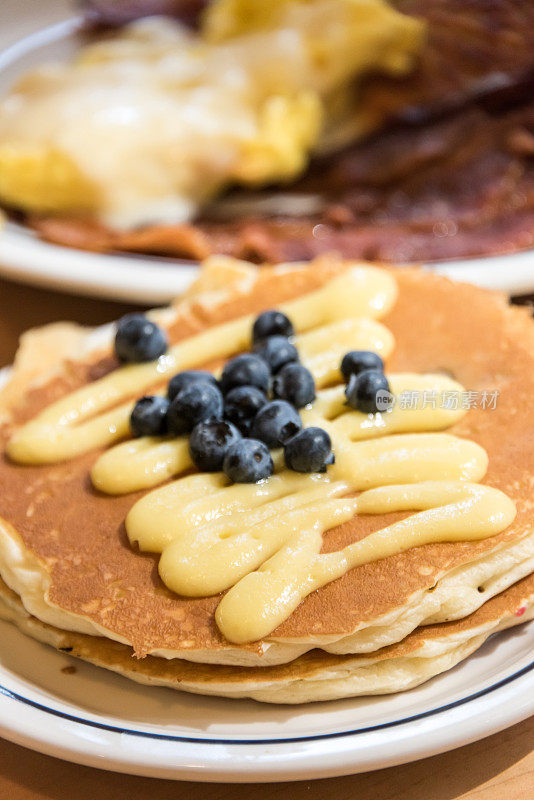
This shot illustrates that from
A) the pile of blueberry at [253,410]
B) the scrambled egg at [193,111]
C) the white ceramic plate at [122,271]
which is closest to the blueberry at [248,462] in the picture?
the pile of blueberry at [253,410]

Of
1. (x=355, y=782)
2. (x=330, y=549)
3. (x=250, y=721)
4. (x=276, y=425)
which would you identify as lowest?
(x=355, y=782)

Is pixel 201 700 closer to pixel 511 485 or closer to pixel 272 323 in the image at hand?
pixel 511 485

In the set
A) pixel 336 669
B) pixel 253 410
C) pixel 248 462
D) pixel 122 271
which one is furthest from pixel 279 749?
pixel 122 271

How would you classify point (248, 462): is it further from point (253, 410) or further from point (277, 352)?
point (277, 352)

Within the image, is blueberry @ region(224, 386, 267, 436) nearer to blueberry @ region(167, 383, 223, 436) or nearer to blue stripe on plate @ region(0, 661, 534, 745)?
blueberry @ region(167, 383, 223, 436)

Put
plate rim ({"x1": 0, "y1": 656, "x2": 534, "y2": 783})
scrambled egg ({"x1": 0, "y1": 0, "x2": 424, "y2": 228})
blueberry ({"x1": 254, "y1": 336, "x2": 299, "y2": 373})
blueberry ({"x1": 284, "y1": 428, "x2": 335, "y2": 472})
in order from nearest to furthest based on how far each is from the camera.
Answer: plate rim ({"x1": 0, "y1": 656, "x2": 534, "y2": 783}), blueberry ({"x1": 284, "y1": 428, "x2": 335, "y2": 472}), blueberry ({"x1": 254, "y1": 336, "x2": 299, "y2": 373}), scrambled egg ({"x1": 0, "y1": 0, "x2": 424, "y2": 228})

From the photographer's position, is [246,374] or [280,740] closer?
[280,740]

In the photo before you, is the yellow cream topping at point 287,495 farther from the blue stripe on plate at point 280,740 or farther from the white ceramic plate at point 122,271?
the white ceramic plate at point 122,271

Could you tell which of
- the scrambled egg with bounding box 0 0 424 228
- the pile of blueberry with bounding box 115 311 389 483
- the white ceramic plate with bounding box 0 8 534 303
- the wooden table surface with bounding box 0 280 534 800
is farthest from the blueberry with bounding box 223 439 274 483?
the scrambled egg with bounding box 0 0 424 228
